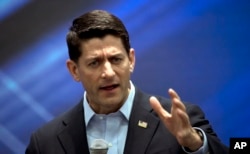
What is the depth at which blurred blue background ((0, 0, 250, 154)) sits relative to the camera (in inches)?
108

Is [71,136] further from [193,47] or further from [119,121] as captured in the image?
[193,47]

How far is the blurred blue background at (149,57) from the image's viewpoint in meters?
2.74

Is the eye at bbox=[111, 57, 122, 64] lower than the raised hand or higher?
higher

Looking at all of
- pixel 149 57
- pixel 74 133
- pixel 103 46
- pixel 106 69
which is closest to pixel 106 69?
pixel 106 69

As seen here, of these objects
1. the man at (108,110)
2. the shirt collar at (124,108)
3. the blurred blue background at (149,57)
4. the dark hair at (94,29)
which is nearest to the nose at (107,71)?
the man at (108,110)

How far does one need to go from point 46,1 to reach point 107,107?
1.06m

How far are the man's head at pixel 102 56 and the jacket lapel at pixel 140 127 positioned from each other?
3.9 inches

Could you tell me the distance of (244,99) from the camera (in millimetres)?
2721

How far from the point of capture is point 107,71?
198 centimetres

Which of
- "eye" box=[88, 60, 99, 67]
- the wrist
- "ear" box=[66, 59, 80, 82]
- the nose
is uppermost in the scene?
"ear" box=[66, 59, 80, 82]

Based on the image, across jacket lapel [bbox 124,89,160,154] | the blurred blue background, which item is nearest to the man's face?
jacket lapel [bbox 124,89,160,154]

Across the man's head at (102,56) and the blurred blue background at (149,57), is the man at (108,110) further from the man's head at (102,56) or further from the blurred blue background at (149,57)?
the blurred blue background at (149,57)

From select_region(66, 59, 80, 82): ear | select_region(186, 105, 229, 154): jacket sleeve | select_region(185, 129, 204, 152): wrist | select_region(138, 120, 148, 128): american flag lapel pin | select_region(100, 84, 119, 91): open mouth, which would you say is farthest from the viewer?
select_region(66, 59, 80, 82): ear

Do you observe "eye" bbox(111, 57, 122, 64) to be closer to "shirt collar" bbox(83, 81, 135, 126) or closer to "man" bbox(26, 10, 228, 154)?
"man" bbox(26, 10, 228, 154)
